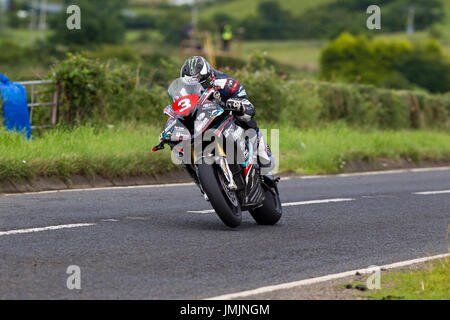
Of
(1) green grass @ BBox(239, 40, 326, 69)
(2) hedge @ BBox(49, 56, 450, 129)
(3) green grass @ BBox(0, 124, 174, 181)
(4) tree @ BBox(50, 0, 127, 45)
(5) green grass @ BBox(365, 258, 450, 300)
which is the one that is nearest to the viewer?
(5) green grass @ BBox(365, 258, 450, 300)

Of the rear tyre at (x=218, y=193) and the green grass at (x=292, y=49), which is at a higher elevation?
the green grass at (x=292, y=49)

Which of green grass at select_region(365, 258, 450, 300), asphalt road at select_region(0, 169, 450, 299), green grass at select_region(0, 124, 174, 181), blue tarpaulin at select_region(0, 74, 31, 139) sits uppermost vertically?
blue tarpaulin at select_region(0, 74, 31, 139)

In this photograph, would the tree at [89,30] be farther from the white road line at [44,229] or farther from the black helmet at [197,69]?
the black helmet at [197,69]

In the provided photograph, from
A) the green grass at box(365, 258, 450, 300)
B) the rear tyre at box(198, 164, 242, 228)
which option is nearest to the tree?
the rear tyre at box(198, 164, 242, 228)

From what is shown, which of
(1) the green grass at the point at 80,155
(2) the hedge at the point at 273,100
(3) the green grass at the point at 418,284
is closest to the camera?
(3) the green grass at the point at 418,284

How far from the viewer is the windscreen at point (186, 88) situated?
30.1 feet

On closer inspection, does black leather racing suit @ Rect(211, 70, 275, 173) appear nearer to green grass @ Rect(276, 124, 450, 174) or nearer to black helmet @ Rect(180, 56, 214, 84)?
black helmet @ Rect(180, 56, 214, 84)

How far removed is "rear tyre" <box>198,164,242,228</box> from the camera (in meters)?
8.97

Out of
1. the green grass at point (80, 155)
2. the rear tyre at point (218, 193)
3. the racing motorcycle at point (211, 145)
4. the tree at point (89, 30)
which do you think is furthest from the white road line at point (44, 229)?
the tree at point (89, 30)

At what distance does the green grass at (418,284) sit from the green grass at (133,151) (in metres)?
6.84

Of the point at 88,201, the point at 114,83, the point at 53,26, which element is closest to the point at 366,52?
the point at 53,26

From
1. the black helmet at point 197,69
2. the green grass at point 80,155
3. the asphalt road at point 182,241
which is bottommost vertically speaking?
the asphalt road at point 182,241

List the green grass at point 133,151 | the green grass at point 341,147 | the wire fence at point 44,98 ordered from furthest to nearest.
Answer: the green grass at point 341,147, the wire fence at point 44,98, the green grass at point 133,151

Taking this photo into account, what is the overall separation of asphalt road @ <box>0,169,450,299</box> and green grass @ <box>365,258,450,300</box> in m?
0.55
